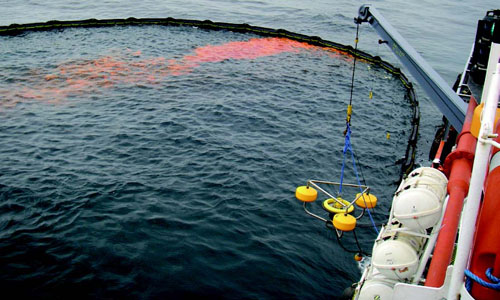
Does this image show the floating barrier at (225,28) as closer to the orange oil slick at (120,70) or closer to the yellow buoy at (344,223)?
the orange oil slick at (120,70)

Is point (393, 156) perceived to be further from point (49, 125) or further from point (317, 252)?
point (49, 125)

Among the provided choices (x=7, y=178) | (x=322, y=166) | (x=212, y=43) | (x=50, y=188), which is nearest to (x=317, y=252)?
(x=322, y=166)

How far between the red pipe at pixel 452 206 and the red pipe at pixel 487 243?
964 mm

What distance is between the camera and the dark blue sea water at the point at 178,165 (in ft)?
54.4

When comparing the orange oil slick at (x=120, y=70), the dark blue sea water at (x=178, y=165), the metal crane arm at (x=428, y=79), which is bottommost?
the dark blue sea water at (x=178, y=165)

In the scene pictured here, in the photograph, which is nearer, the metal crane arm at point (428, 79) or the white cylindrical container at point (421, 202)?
the white cylindrical container at point (421, 202)

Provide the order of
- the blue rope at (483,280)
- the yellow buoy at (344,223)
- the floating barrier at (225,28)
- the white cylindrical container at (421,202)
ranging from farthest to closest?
the floating barrier at (225,28) < the yellow buoy at (344,223) < the white cylindrical container at (421,202) < the blue rope at (483,280)

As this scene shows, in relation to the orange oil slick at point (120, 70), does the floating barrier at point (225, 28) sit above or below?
above

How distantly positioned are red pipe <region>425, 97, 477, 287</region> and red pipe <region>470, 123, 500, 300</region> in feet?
3.16

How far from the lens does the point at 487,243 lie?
5.72m

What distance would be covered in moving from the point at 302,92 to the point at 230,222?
21067 millimetres

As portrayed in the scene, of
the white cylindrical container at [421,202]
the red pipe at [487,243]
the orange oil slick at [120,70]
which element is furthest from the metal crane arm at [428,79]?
the orange oil slick at [120,70]

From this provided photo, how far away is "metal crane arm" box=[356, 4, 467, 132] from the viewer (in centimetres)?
1425

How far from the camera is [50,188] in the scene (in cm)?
2138
